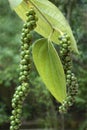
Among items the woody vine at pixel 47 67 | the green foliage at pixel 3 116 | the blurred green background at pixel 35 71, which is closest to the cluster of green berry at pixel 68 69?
the woody vine at pixel 47 67

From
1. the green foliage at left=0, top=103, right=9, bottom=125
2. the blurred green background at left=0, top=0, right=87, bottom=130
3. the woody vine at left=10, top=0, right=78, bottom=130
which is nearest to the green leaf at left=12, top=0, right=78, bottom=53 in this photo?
the woody vine at left=10, top=0, right=78, bottom=130

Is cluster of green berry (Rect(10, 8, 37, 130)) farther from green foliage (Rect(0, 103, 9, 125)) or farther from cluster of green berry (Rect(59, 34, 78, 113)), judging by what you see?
green foliage (Rect(0, 103, 9, 125))

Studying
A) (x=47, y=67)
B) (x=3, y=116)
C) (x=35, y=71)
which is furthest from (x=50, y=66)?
(x=3, y=116)

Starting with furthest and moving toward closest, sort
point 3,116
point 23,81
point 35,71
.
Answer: point 3,116, point 35,71, point 23,81

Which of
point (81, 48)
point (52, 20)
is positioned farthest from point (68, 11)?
point (52, 20)

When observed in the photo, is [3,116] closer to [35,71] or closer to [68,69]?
[35,71]

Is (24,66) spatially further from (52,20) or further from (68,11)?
(68,11)

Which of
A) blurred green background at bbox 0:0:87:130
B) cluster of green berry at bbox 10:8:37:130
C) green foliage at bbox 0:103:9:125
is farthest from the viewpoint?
green foliage at bbox 0:103:9:125
